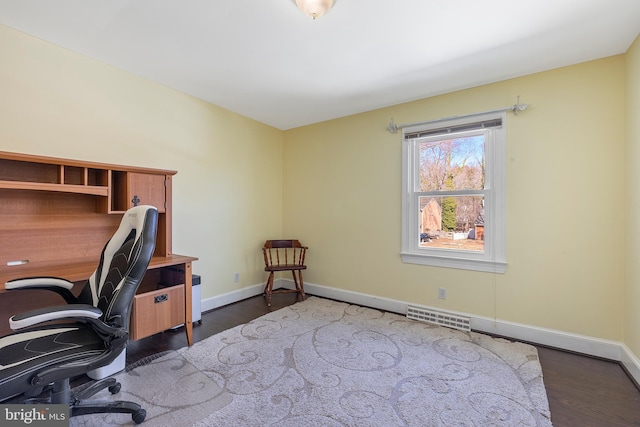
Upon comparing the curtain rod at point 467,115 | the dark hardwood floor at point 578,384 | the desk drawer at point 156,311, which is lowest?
the dark hardwood floor at point 578,384

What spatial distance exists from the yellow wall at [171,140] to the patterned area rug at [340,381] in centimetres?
127

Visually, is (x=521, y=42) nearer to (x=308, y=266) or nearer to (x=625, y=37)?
(x=625, y=37)

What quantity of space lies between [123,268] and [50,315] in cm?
36

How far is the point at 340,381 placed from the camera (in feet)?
6.32

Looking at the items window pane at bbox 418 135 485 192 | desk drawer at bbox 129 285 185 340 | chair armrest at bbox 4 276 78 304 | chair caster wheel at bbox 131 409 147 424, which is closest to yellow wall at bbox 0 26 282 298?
desk drawer at bbox 129 285 185 340

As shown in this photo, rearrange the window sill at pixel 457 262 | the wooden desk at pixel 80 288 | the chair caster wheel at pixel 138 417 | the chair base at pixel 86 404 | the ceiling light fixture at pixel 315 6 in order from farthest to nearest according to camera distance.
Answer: the window sill at pixel 457 262, the wooden desk at pixel 80 288, the ceiling light fixture at pixel 315 6, the chair caster wheel at pixel 138 417, the chair base at pixel 86 404

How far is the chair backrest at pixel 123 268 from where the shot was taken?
4.68ft

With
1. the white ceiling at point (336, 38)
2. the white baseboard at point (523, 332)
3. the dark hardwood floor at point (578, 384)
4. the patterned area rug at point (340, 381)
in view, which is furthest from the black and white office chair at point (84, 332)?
the white baseboard at point (523, 332)

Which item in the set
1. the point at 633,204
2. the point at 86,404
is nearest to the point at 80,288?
the point at 86,404

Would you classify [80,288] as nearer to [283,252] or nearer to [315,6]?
[283,252]

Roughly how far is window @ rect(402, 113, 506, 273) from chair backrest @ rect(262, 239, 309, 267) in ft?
4.80

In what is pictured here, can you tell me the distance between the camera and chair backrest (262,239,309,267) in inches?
151

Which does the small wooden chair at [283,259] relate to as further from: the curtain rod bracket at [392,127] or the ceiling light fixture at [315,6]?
the ceiling light fixture at [315,6]

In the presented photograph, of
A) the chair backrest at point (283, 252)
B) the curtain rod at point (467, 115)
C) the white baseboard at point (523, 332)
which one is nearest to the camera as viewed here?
the white baseboard at point (523, 332)
